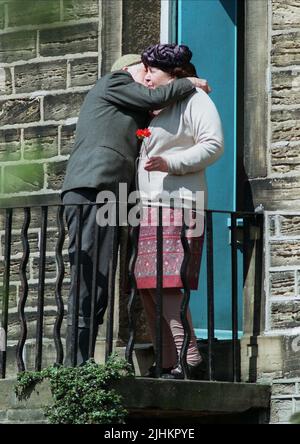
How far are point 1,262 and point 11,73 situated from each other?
118 centimetres

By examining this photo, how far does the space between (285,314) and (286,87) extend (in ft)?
4.19

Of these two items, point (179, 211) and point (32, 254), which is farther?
point (32, 254)

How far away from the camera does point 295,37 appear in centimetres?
651

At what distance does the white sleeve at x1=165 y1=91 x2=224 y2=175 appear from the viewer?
5.80 meters

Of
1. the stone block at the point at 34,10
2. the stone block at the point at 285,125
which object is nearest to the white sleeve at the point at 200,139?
the stone block at the point at 285,125

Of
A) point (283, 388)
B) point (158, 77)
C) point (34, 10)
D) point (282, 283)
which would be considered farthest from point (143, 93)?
point (34, 10)

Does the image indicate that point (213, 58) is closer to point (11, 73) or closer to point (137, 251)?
point (11, 73)

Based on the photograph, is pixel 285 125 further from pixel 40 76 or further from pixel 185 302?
pixel 40 76

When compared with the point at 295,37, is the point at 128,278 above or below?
below

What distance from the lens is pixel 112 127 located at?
231 inches
